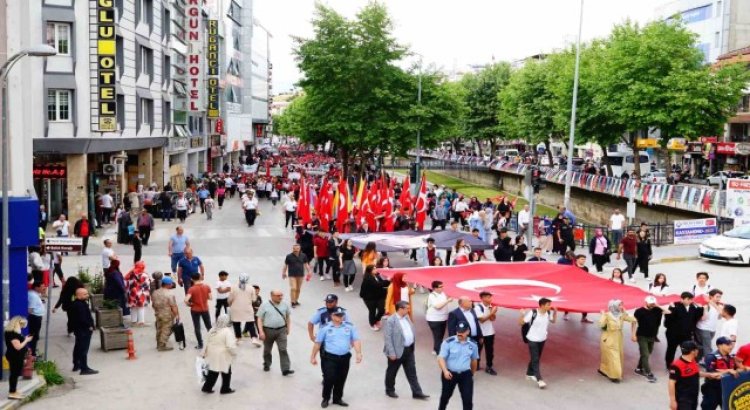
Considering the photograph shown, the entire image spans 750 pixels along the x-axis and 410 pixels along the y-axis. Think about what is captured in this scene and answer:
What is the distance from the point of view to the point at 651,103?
1913 inches

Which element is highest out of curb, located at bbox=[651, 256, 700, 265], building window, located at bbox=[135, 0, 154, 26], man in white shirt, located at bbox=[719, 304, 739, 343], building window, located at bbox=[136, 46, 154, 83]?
building window, located at bbox=[135, 0, 154, 26]

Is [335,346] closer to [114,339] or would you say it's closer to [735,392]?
[735,392]

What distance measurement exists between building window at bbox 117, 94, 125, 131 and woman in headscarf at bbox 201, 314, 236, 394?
93.2 feet

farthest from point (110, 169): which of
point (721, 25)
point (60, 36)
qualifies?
point (721, 25)

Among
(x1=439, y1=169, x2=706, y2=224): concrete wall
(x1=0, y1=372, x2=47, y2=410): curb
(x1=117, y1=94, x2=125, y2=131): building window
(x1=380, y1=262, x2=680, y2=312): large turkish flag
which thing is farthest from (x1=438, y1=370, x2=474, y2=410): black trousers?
(x1=439, y1=169, x2=706, y2=224): concrete wall

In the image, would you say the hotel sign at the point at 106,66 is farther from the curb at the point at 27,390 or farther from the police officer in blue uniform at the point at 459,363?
the police officer in blue uniform at the point at 459,363

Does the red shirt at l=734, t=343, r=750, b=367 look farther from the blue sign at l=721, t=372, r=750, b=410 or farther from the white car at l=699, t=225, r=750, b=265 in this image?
the white car at l=699, t=225, r=750, b=265

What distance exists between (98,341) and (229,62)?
66.1m

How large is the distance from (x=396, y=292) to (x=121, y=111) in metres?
27.2

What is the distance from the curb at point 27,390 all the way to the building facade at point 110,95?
425 cm

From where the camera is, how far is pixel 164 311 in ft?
53.0

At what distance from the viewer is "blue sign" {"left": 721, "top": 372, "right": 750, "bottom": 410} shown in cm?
1086

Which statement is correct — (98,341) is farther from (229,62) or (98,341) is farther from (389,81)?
(229,62)

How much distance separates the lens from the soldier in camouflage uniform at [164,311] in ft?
52.4
